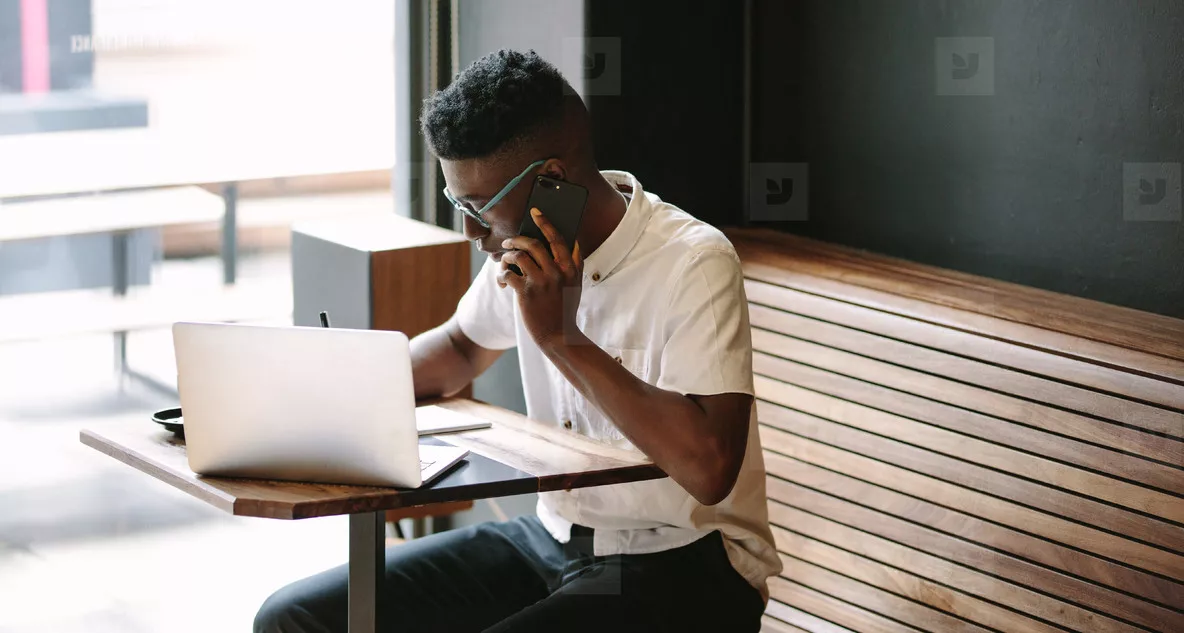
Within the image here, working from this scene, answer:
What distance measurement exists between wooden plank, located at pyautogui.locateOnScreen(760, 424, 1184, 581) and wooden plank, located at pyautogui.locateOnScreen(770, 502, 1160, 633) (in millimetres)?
121

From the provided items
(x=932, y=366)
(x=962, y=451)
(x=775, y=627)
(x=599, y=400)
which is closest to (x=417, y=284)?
(x=775, y=627)

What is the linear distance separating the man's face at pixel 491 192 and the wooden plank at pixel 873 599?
1.10m

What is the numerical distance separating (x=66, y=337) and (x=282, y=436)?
2.01 meters

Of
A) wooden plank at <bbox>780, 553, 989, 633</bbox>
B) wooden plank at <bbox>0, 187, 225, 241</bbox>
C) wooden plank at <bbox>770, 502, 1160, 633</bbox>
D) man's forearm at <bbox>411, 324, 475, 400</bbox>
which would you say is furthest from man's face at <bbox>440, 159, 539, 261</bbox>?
wooden plank at <bbox>0, 187, 225, 241</bbox>

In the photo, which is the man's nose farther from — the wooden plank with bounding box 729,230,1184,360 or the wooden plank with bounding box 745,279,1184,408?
the wooden plank with bounding box 729,230,1184,360

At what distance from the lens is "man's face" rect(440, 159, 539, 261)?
2277 mm

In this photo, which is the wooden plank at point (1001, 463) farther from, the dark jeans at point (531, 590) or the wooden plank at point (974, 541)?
the dark jeans at point (531, 590)

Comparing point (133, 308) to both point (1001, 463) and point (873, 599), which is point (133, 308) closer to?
point (873, 599)

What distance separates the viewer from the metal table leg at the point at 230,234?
392 centimetres

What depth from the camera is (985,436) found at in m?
2.93

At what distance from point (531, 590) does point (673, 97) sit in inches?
68.3

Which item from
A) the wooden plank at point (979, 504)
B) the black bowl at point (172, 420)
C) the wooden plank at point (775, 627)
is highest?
the black bowl at point (172, 420)

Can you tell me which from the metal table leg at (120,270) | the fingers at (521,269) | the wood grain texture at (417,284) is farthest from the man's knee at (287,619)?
the metal table leg at (120,270)

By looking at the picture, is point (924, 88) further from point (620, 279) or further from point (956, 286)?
point (620, 279)
